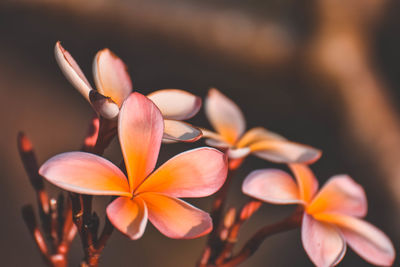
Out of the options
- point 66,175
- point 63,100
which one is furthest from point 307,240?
point 63,100

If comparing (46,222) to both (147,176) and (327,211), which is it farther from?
(327,211)

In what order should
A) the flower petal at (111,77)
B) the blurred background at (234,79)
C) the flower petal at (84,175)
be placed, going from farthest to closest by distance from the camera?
1. the blurred background at (234,79)
2. the flower petal at (111,77)
3. the flower petal at (84,175)

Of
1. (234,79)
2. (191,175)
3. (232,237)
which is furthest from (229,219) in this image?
(234,79)

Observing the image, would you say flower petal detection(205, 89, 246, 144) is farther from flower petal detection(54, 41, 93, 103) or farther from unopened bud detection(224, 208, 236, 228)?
flower petal detection(54, 41, 93, 103)

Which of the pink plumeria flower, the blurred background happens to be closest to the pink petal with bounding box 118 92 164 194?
the pink plumeria flower

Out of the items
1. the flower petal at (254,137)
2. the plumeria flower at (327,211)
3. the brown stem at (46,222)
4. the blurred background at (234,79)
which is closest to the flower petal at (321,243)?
the plumeria flower at (327,211)

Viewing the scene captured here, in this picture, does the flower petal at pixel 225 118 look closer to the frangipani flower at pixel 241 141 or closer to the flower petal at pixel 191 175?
the frangipani flower at pixel 241 141
